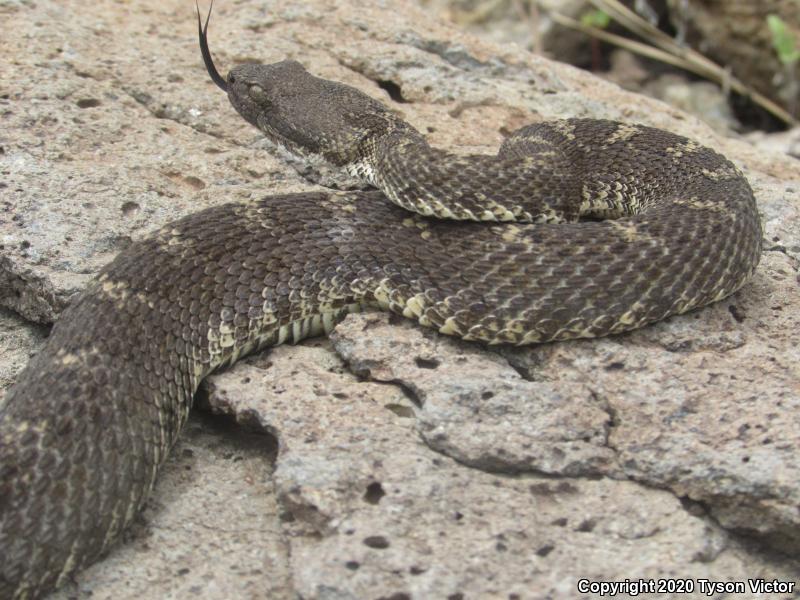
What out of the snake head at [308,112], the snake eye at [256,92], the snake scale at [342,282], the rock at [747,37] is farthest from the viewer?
the rock at [747,37]

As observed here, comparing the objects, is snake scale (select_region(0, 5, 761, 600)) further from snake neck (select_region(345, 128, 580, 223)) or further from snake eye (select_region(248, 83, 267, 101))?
snake eye (select_region(248, 83, 267, 101))

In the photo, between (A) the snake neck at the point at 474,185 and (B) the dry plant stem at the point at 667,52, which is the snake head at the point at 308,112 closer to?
(A) the snake neck at the point at 474,185

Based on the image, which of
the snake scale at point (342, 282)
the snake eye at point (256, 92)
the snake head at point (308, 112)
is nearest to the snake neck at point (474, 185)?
the snake scale at point (342, 282)

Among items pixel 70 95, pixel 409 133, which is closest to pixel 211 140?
pixel 70 95

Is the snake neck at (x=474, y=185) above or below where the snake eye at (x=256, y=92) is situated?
above

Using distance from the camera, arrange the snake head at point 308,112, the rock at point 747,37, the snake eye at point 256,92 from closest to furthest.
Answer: the snake head at point 308,112 < the snake eye at point 256,92 < the rock at point 747,37

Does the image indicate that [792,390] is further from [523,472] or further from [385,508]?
[385,508]

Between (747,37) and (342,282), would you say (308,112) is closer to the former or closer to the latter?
(342,282)
